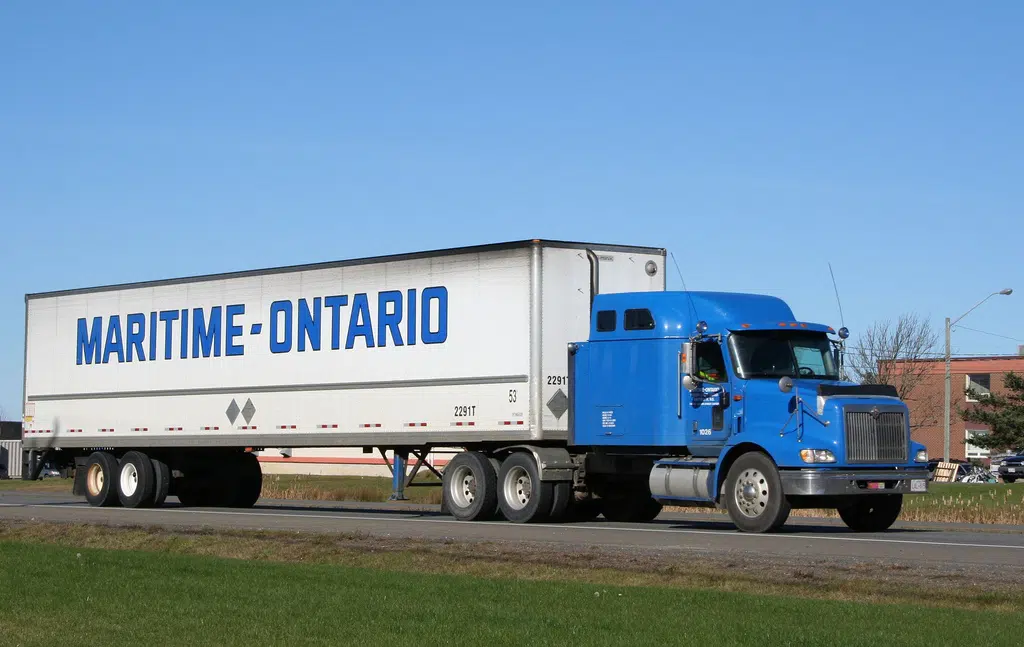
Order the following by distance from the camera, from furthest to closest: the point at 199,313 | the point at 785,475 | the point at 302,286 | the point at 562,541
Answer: the point at 199,313 → the point at 302,286 → the point at 785,475 → the point at 562,541

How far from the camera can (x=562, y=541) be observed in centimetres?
1955

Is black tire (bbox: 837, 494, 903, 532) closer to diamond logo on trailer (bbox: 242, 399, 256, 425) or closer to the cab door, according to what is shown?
the cab door

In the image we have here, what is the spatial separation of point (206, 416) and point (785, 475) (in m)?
13.2

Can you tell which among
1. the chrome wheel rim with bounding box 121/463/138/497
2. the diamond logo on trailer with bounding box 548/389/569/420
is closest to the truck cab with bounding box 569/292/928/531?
the diamond logo on trailer with bounding box 548/389/569/420

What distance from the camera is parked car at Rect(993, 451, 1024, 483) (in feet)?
253

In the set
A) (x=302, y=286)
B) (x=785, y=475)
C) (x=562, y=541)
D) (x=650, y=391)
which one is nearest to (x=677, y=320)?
(x=650, y=391)

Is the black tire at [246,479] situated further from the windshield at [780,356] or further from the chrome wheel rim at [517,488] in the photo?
the windshield at [780,356]

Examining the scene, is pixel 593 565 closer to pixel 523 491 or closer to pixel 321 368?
pixel 523 491

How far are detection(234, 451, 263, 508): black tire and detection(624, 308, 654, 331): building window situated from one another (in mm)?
11270

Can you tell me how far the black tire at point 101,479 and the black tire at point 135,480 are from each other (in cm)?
16

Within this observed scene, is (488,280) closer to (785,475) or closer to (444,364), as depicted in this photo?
(444,364)

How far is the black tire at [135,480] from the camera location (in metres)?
31.0

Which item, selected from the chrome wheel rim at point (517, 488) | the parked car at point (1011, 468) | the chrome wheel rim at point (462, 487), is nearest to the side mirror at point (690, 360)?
the chrome wheel rim at point (517, 488)

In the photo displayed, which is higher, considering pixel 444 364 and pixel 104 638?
pixel 444 364
